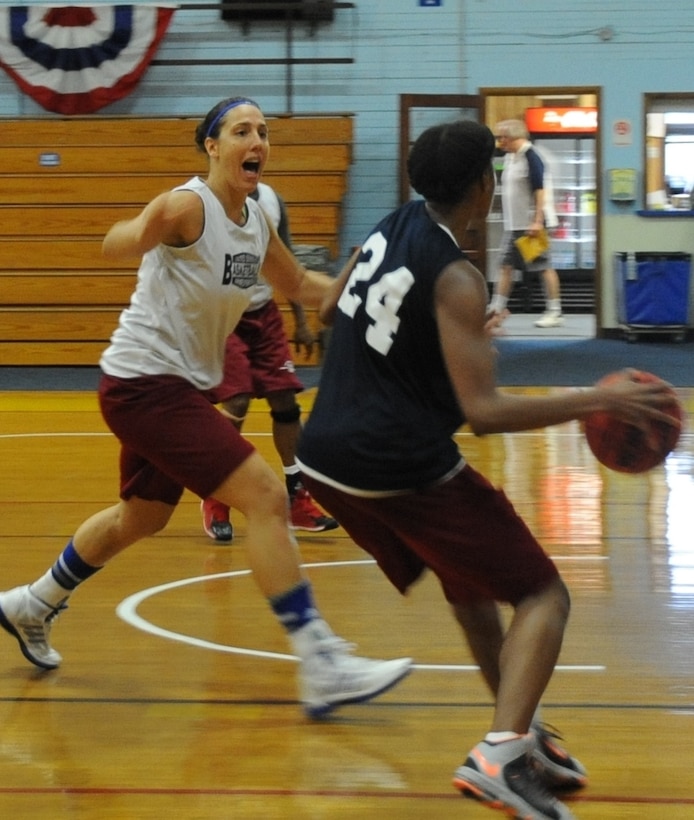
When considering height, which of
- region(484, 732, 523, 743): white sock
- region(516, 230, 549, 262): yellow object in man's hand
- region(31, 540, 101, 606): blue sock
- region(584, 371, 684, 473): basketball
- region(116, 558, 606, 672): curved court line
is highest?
region(516, 230, 549, 262): yellow object in man's hand

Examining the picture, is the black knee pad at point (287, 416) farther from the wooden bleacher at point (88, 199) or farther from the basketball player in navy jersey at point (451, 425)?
the wooden bleacher at point (88, 199)

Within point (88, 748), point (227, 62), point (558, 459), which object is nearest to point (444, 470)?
point (88, 748)

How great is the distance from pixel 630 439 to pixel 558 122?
15.6 meters

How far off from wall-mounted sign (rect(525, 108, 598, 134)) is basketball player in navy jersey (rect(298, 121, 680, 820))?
1543 centimetres

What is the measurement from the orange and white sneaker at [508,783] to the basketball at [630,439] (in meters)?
0.57

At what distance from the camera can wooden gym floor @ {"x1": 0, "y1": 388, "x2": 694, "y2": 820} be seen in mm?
2584

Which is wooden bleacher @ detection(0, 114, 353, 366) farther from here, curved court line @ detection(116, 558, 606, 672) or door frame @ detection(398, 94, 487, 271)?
curved court line @ detection(116, 558, 606, 672)

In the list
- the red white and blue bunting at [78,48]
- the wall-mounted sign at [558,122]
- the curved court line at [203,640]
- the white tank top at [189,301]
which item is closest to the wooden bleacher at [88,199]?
the red white and blue bunting at [78,48]

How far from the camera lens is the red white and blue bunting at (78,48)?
11.5 metres

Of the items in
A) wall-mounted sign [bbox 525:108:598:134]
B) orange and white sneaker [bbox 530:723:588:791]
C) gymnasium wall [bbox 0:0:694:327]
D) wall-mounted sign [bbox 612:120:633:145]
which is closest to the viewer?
orange and white sneaker [bbox 530:723:588:791]

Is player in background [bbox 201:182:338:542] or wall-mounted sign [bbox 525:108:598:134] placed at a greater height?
wall-mounted sign [bbox 525:108:598:134]

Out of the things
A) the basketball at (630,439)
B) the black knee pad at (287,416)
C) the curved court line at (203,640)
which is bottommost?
the curved court line at (203,640)

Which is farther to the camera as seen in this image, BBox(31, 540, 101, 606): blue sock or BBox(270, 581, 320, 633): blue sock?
BBox(31, 540, 101, 606): blue sock

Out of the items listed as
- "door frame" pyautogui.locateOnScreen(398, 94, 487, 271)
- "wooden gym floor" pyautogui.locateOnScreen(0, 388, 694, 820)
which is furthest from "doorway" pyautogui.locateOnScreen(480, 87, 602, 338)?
"wooden gym floor" pyautogui.locateOnScreen(0, 388, 694, 820)
